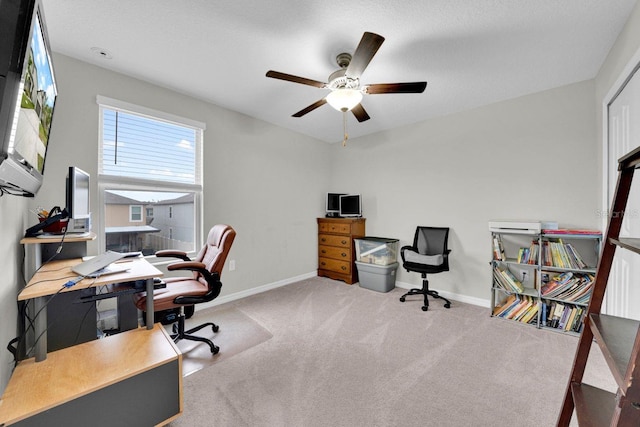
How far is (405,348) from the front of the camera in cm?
210

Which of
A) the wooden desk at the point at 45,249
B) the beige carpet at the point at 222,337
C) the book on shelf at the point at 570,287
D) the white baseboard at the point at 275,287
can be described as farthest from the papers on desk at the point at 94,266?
the book on shelf at the point at 570,287

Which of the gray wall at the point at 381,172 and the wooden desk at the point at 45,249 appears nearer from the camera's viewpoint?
the wooden desk at the point at 45,249

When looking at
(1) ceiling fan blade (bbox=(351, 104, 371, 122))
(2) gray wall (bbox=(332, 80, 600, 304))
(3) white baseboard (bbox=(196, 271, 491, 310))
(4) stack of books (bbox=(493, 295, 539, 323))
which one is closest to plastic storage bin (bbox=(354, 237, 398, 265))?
(2) gray wall (bbox=(332, 80, 600, 304))

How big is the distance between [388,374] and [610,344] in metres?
1.32

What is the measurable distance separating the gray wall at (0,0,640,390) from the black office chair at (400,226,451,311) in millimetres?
181

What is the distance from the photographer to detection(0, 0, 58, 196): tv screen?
2.41 feet

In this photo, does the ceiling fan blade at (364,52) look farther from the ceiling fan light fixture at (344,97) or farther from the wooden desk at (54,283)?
the wooden desk at (54,283)

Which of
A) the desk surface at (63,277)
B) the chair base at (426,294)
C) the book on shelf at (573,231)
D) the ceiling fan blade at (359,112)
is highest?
the ceiling fan blade at (359,112)

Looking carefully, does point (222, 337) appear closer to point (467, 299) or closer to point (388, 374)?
point (388, 374)

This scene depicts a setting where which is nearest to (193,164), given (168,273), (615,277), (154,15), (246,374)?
(168,273)

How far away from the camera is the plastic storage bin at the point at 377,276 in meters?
3.48

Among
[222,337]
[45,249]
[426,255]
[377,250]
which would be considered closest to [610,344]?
[222,337]

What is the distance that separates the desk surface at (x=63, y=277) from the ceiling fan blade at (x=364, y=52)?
5.99 ft

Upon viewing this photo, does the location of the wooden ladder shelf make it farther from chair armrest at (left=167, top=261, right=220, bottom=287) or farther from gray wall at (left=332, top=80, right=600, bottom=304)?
gray wall at (left=332, top=80, right=600, bottom=304)
